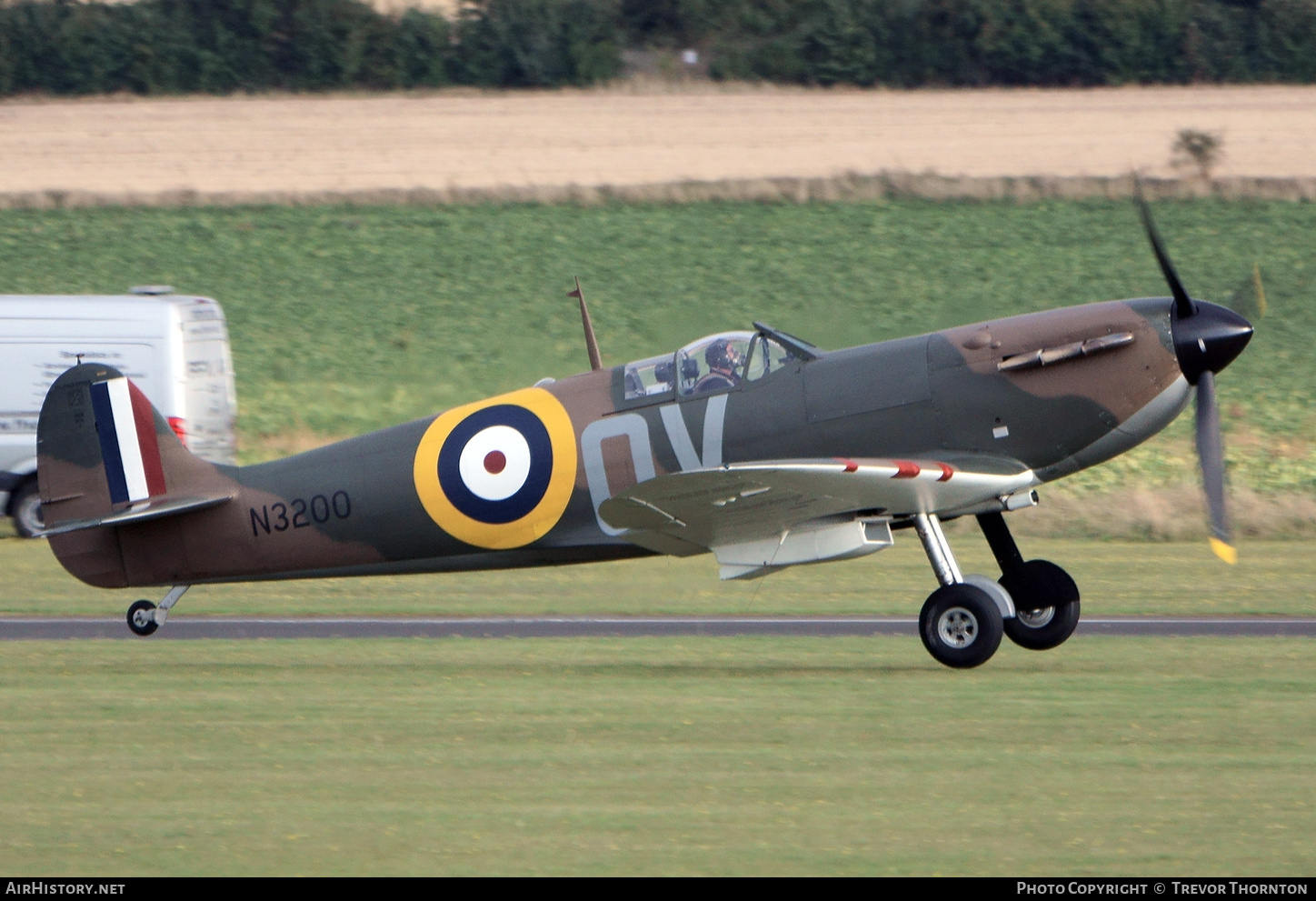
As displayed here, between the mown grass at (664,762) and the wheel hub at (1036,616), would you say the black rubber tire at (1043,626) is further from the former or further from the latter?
the mown grass at (664,762)

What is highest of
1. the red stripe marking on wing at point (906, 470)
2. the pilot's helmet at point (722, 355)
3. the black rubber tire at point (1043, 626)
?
the pilot's helmet at point (722, 355)

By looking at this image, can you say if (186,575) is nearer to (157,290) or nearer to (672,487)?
(672,487)

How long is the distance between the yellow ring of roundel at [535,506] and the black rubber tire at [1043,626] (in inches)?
127

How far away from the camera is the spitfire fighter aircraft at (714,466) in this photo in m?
10.7

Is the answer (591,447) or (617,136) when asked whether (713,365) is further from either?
(617,136)

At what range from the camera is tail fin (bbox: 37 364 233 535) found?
40.7 ft

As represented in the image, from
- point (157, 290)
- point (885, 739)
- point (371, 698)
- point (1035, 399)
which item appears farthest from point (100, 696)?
point (157, 290)

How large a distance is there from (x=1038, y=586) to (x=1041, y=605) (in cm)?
14

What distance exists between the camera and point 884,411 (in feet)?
36.2

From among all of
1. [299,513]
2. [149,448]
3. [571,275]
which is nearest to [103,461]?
[149,448]

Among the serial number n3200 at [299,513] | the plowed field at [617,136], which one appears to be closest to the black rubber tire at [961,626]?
the serial number n3200 at [299,513]

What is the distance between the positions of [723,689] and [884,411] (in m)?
2.10

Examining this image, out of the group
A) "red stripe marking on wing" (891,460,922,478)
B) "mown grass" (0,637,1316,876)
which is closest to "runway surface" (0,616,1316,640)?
"mown grass" (0,637,1316,876)

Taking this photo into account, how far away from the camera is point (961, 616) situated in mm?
10766
